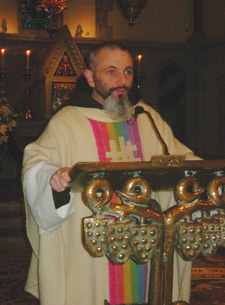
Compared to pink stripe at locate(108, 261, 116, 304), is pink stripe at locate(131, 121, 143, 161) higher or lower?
higher

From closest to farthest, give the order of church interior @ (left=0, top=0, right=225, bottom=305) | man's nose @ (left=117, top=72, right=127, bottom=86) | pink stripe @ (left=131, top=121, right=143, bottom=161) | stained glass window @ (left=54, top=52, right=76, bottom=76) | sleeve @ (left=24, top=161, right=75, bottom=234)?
A: sleeve @ (left=24, top=161, right=75, bottom=234)
man's nose @ (left=117, top=72, right=127, bottom=86)
pink stripe @ (left=131, top=121, right=143, bottom=161)
stained glass window @ (left=54, top=52, right=76, bottom=76)
church interior @ (left=0, top=0, right=225, bottom=305)

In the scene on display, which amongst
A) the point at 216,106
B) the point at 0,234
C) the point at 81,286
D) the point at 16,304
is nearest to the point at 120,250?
the point at 81,286

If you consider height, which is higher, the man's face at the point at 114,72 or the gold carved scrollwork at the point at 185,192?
the man's face at the point at 114,72

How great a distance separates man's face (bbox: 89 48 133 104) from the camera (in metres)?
2.33

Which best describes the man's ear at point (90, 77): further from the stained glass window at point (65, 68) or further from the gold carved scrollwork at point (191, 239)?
the stained glass window at point (65, 68)

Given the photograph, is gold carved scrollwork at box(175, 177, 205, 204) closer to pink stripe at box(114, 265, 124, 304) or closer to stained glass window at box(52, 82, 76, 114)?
pink stripe at box(114, 265, 124, 304)

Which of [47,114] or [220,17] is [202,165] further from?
[220,17]

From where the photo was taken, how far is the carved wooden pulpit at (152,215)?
145 cm

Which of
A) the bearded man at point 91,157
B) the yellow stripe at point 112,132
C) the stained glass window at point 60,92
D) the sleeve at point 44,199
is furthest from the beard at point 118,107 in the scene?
the stained glass window at point 60,92

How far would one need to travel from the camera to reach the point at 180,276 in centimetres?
253

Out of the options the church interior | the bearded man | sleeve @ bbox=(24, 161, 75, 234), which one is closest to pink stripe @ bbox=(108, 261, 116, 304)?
the bearded man

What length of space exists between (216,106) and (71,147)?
353 inches

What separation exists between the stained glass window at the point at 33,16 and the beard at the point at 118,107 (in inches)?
359

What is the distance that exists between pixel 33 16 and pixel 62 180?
10082mm
